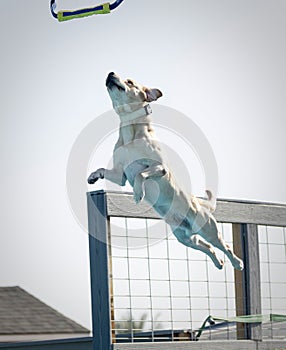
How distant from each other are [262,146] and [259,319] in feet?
13.8

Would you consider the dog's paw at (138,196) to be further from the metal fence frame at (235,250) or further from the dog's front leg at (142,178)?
the metal fence frame at (235,250)

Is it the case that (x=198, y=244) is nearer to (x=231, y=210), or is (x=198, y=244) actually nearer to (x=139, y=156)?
(x=231, y=210)

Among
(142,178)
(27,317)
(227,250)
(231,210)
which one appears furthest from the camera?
(27,317)

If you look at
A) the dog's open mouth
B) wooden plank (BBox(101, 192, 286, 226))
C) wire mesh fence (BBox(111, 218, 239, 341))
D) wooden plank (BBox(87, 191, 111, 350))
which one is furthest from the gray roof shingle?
the dog's open mouth

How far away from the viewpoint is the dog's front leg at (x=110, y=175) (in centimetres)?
580

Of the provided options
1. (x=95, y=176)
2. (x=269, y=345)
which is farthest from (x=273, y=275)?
(x=95, y=176)

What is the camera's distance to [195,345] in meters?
6.15

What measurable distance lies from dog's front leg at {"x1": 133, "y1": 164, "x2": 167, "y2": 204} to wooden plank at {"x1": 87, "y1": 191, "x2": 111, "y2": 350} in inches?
7.3

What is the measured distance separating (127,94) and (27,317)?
1187cm

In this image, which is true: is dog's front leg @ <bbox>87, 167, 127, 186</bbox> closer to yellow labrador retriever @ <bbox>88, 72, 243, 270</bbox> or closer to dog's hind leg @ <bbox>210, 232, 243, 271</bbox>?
yellow labrador retriever @ <bbox>88, 72, 243, 270</bbox>

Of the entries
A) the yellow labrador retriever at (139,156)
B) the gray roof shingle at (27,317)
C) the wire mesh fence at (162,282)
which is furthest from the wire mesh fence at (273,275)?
the gray roof shingle at (27,317)

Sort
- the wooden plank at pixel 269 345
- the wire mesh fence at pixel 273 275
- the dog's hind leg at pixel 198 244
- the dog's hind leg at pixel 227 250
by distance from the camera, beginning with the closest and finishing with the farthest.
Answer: the dog's hind leg at pixel 198 244 < the dog's hind leg at pixel 227 250 < the wooden plank at pixel 269 345 < the wire mesh fence at pixel 273 275

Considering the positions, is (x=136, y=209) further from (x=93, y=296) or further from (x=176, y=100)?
(x=176, y=100)

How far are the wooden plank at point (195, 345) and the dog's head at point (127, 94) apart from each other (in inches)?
43.4
